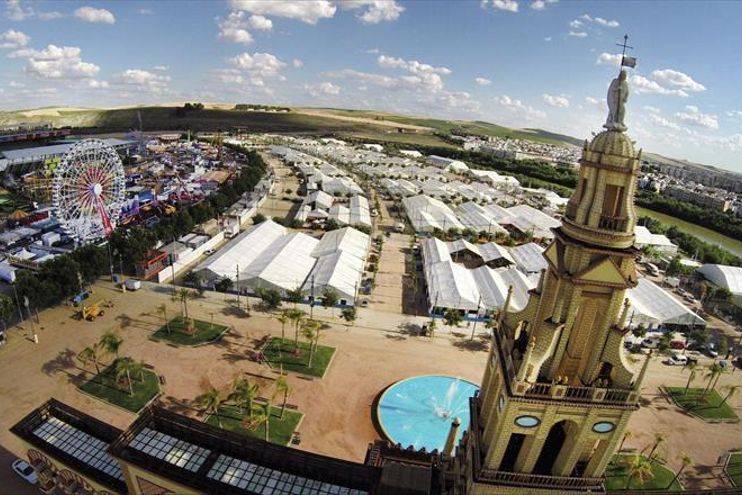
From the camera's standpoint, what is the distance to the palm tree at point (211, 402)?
42.0 m

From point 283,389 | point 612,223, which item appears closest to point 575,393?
point 612,223

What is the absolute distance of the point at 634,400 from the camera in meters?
20.1

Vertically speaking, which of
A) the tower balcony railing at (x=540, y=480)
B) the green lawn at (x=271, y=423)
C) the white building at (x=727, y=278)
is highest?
the tower balcony railing at (x=540, y=480)

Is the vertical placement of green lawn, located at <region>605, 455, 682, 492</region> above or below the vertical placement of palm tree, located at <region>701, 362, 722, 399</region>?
below

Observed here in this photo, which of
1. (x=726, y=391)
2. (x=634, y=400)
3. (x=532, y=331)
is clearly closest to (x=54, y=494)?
(x=532, y=331)

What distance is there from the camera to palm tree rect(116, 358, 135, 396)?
1813 inches

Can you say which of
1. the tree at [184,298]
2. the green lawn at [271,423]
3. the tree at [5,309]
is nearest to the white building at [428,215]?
the tree at [184,298]

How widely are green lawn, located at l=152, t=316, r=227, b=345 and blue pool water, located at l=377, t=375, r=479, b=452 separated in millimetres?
26158

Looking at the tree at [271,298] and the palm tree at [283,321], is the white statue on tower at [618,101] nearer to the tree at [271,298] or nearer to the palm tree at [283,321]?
the palm tree at [283,321]

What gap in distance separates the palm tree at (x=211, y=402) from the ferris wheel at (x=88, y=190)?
46.0m

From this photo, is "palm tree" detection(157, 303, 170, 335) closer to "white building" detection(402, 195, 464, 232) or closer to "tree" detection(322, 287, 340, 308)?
"tree" detection(322, 287, 340, 308)

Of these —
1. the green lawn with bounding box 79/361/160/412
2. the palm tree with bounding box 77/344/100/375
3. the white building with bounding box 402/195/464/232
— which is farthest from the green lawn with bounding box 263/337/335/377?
the white building with bounding box 402/195/464/232

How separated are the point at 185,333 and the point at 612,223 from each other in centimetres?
5663

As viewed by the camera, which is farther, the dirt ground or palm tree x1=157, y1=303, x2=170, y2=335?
palm tree x1=157, y1=303, x2=170, y2=335
